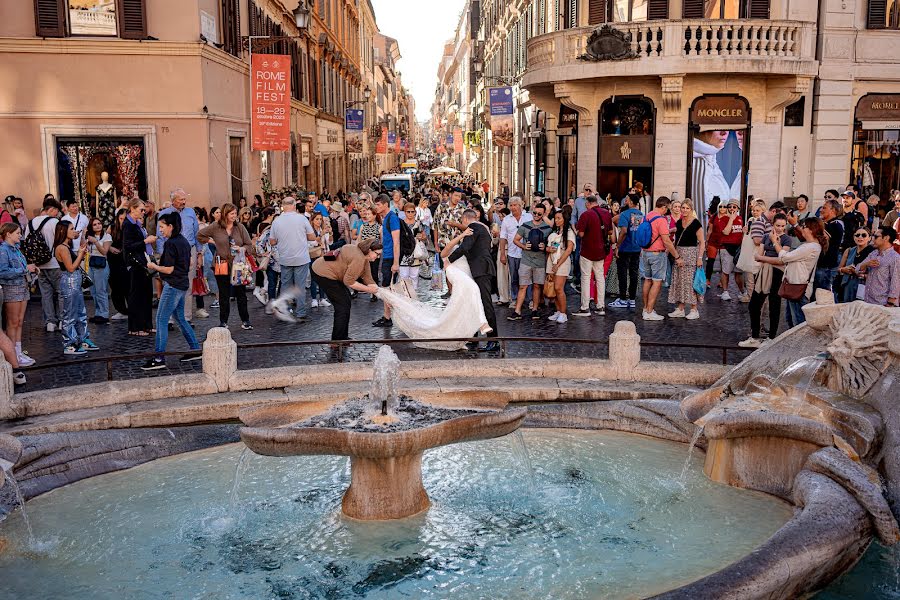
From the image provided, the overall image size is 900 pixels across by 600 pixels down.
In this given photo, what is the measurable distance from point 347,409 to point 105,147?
43.3 ft

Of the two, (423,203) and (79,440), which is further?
(423,203)

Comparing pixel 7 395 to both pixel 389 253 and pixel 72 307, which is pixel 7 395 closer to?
pixel 72 307

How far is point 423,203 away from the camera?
66.0ft

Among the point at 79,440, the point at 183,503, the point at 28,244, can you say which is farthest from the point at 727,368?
the point at 28,244

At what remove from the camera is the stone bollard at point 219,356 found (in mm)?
8922

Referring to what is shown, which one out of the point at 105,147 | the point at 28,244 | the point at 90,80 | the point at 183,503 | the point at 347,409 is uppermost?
the point at 90,80

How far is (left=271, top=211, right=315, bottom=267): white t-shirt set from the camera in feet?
41.4

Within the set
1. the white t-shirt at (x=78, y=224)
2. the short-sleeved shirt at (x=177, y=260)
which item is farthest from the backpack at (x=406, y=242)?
the white t-shirt at (x=78, y=224)

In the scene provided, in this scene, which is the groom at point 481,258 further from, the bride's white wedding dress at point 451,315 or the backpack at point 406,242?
the backpack at point 406,242

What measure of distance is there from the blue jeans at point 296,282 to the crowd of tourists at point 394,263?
2 cm

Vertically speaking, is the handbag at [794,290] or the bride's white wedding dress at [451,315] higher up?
the handbag at [794,290]

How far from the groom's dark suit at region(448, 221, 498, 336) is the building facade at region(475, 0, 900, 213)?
12.1 meters

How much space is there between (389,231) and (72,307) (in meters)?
4.20

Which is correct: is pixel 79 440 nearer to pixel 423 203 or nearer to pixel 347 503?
pixel 347 503
